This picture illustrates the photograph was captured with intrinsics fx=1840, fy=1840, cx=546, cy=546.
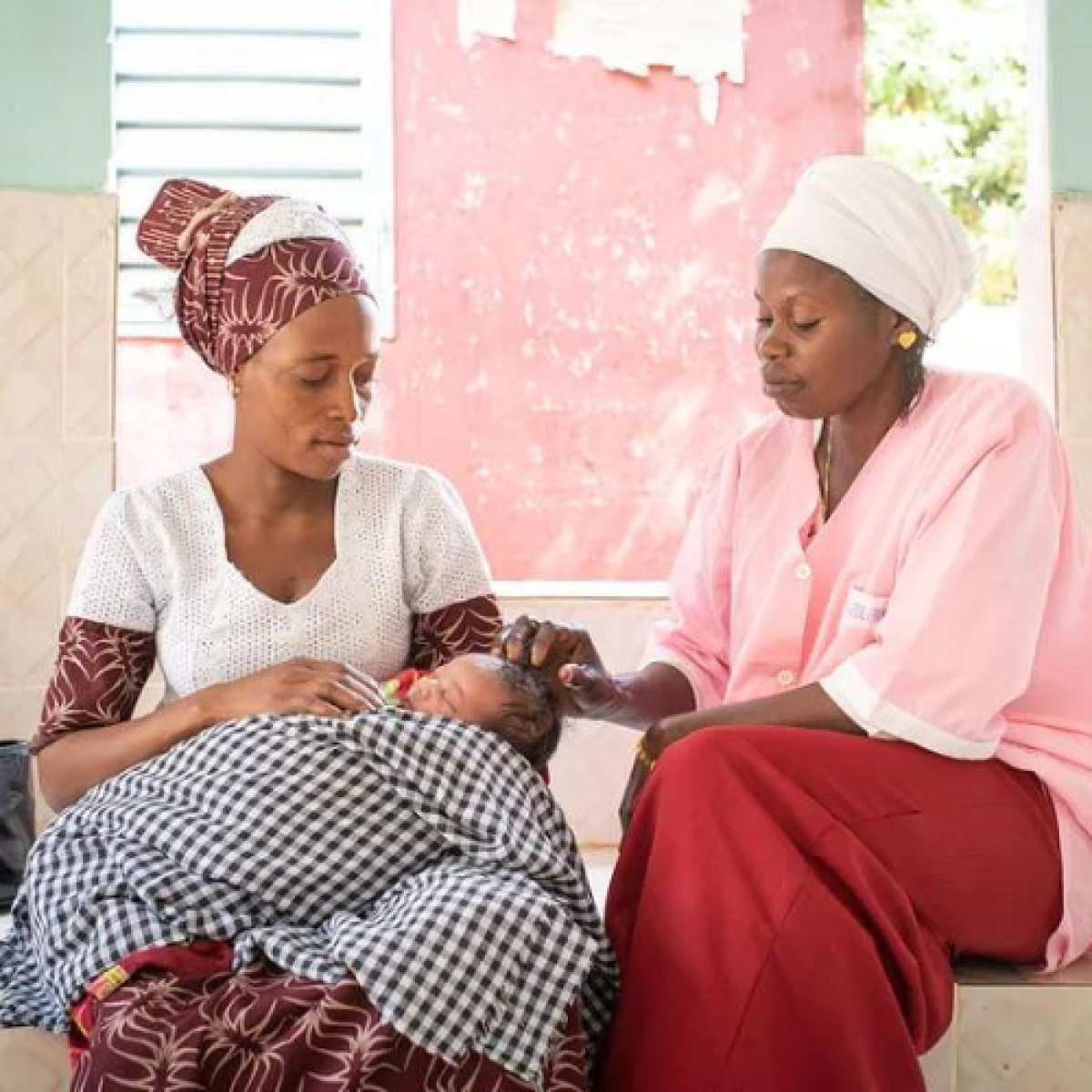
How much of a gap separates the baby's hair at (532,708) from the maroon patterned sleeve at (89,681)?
27.0 inches

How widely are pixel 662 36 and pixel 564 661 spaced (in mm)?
4535

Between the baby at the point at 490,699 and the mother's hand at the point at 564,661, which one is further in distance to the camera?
the mother's hand at the point at 564,661

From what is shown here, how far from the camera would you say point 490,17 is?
7172mm

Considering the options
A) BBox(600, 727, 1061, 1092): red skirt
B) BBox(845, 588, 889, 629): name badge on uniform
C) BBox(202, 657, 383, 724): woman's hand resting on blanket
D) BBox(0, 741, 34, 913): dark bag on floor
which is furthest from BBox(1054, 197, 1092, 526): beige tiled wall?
BBox(0, 741, 34, 913): dark bag on floor

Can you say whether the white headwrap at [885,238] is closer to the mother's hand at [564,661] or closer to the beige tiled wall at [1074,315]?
the mother's hand at [564,661]

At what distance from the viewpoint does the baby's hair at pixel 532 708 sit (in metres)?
3.03

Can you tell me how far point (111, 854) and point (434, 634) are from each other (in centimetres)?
82

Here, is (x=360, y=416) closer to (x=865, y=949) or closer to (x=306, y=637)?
(x=306, y=637)

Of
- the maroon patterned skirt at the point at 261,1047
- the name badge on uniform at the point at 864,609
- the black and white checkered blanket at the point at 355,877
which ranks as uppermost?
the name badge on uniform at the point at 864,609

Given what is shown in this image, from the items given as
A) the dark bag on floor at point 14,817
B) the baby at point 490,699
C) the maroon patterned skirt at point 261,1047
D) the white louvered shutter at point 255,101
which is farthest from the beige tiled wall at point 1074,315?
the maroon patterned skirt at point 261,1047

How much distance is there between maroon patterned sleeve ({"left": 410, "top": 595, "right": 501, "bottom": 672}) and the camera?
335 cm

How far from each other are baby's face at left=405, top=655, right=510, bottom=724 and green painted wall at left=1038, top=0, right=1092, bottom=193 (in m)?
2.69

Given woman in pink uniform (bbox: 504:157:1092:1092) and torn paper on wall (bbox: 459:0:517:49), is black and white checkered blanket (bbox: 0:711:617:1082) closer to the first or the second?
woman in pink uniform (bbox: 504:157:1092:1092)

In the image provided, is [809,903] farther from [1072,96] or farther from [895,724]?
[1072,96]
